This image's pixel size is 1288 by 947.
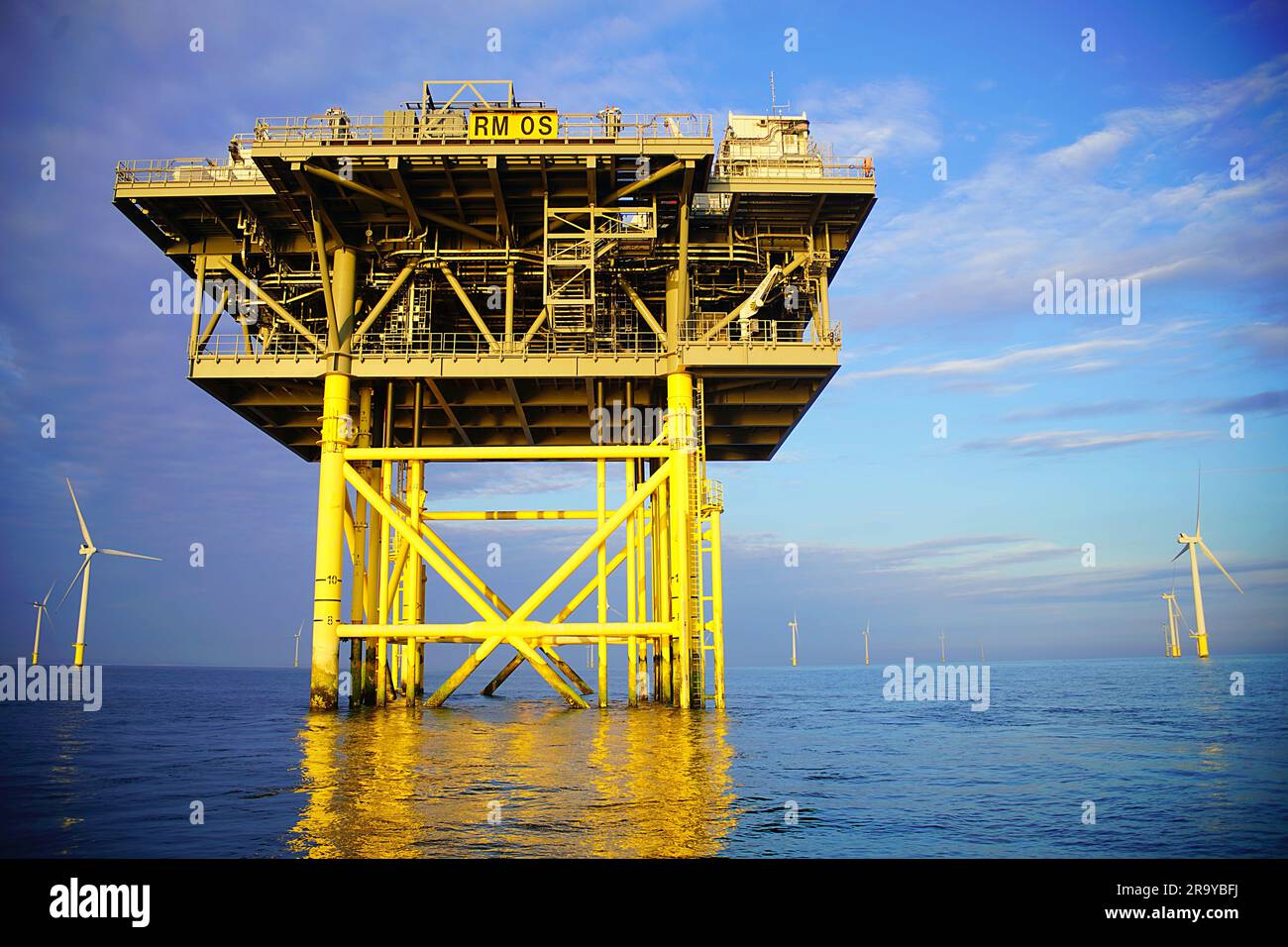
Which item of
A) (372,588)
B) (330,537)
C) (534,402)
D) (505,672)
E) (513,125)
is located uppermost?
(513,125)

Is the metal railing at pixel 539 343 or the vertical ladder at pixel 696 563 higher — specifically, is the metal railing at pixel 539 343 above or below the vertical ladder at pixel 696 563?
above

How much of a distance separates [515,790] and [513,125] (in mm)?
21894

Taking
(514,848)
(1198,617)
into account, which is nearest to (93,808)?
(514,848)

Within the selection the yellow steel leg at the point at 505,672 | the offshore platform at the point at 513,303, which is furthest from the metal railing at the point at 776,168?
the yellow steel leg at the point at 505,672

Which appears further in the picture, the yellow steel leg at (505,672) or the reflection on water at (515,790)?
the yellow steel leg at (505,672)

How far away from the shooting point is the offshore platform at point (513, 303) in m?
31.0

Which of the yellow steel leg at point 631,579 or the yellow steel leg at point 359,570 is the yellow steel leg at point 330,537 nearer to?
the yellow steel leg at point 359,570

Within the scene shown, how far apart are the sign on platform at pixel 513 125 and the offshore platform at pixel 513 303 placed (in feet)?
0.24

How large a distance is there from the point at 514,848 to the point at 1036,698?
195ft

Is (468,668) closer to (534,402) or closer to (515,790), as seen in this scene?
(534,402)

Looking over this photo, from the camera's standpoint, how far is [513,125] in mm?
30469

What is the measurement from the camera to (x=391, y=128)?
30953 mm

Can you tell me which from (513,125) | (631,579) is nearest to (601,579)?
(631,579)

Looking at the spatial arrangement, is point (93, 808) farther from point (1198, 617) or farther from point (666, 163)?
point (1198, 617)
